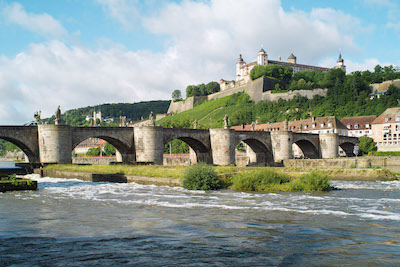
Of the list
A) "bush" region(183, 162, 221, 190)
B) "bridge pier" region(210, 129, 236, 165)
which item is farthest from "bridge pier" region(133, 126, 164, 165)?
"bush" region(183, 162, 221, 190)

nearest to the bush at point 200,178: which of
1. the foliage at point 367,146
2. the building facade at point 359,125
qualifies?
the foliage at point 367,146

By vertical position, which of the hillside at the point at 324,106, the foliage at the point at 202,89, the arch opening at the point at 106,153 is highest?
the foliage at the point at 202,89

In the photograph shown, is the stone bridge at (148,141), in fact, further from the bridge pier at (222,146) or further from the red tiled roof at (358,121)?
the red tiled roof at (358,121)

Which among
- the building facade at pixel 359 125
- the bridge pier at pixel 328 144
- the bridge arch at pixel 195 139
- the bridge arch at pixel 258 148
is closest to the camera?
the bridge arch at pixel 195 139

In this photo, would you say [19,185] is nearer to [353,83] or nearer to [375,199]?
[375,199]

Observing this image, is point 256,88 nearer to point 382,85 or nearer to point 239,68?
→ point 382,85

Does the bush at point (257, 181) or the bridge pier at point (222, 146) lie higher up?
the bridge pier at point (222, 146)

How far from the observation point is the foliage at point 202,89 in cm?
14675

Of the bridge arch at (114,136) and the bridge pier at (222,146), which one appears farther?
the bridge pier at (222,146)

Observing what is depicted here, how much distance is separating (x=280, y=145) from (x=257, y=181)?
113 ft

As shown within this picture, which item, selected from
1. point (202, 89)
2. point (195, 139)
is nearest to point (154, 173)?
point (195, 139)

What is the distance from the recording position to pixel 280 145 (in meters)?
53.8

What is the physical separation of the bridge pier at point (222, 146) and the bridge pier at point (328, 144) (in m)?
23.4

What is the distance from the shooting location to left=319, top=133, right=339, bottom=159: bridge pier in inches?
2446
